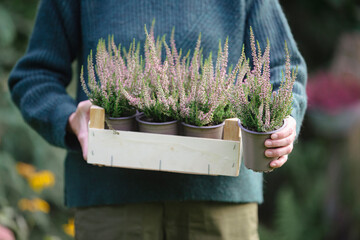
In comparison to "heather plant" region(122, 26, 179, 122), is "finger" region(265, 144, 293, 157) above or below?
below

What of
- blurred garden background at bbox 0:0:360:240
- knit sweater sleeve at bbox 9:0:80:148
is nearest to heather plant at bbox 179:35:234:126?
knit sweater sleeve at bbox 9:0:80:148

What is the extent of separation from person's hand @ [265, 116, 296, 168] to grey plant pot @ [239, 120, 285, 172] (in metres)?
0.01

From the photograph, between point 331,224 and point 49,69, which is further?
point 331,224

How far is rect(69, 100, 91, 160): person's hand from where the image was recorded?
118 cm

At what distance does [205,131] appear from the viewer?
107 cm

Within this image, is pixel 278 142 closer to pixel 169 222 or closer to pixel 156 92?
pixel 156 92

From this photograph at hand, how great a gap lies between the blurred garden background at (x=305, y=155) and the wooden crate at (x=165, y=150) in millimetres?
1108

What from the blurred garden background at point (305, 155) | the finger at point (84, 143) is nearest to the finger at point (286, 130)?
the finger at point (84, 143)

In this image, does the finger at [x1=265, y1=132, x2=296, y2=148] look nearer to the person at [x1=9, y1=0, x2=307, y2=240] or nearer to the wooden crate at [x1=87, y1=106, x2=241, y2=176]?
the wooden crate at [x1=87, y1=106, x2=241, y2=176]

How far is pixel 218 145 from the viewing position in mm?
1069

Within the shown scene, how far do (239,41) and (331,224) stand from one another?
2388 millimetres

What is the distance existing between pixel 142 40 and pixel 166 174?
0.40 meters

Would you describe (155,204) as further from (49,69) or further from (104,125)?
(49,69)

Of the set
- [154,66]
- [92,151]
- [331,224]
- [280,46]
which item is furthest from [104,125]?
[331,224]
